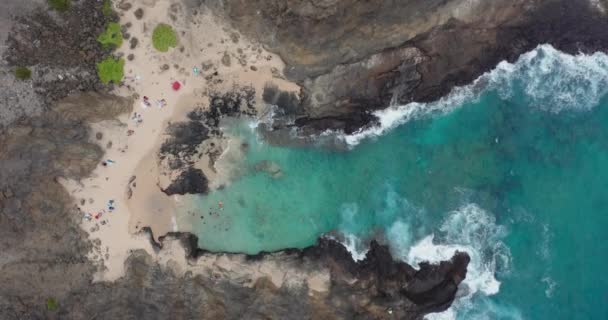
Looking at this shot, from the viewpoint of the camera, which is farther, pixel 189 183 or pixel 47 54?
pixel 189 183

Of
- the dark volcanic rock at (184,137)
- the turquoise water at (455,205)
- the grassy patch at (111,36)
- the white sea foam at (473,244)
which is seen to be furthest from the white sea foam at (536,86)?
the grassy patch at (111,36)

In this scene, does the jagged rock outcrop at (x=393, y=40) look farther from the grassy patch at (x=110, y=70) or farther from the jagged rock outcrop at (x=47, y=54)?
the jagged rock outcrop at (x=47, y=54)

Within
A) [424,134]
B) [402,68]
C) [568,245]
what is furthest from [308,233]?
[568,245]

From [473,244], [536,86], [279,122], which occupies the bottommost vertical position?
[473,244]

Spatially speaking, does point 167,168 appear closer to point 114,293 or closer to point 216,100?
point 216,100

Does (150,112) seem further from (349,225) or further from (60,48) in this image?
(349,225)

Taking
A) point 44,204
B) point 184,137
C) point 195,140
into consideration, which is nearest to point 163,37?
point 184,137

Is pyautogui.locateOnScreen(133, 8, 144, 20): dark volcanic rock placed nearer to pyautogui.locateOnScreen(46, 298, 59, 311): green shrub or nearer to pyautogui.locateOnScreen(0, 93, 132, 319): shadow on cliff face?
pyautogui.locateOnScreen(0, 93, 132, 319): shadow on cliff face
